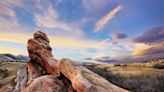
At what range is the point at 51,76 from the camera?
2766 centimetres

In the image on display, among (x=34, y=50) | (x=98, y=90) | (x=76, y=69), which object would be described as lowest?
(x=98, y=90)

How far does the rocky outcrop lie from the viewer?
23469 mm

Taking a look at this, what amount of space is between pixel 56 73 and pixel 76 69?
5.53 m

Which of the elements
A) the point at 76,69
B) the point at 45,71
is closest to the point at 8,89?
the point at 45,71

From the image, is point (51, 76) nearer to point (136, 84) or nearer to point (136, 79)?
point (136, 84)

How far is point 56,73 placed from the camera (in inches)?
1183

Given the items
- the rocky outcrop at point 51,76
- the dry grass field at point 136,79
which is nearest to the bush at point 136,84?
the dry grass field at point 136,79

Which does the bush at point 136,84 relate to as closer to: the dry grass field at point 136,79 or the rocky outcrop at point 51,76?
the dry grass field at point 136,79

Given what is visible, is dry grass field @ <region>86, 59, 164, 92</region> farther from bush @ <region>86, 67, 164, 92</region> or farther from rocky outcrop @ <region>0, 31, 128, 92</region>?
rocky outcrop @ <region>0, 31, 128, 92</region>

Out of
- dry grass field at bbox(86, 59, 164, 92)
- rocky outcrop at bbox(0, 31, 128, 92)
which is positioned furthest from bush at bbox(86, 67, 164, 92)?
rocky outcrop at bbox(0, 31, 128, 92)

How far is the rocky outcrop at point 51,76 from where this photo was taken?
23.5 metres

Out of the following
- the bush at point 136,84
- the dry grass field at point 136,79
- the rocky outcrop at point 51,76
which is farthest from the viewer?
the dry grass field at point 136,79

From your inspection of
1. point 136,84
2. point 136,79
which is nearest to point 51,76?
point 136,84

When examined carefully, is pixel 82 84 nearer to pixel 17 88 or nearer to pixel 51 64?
pixel 51 64
